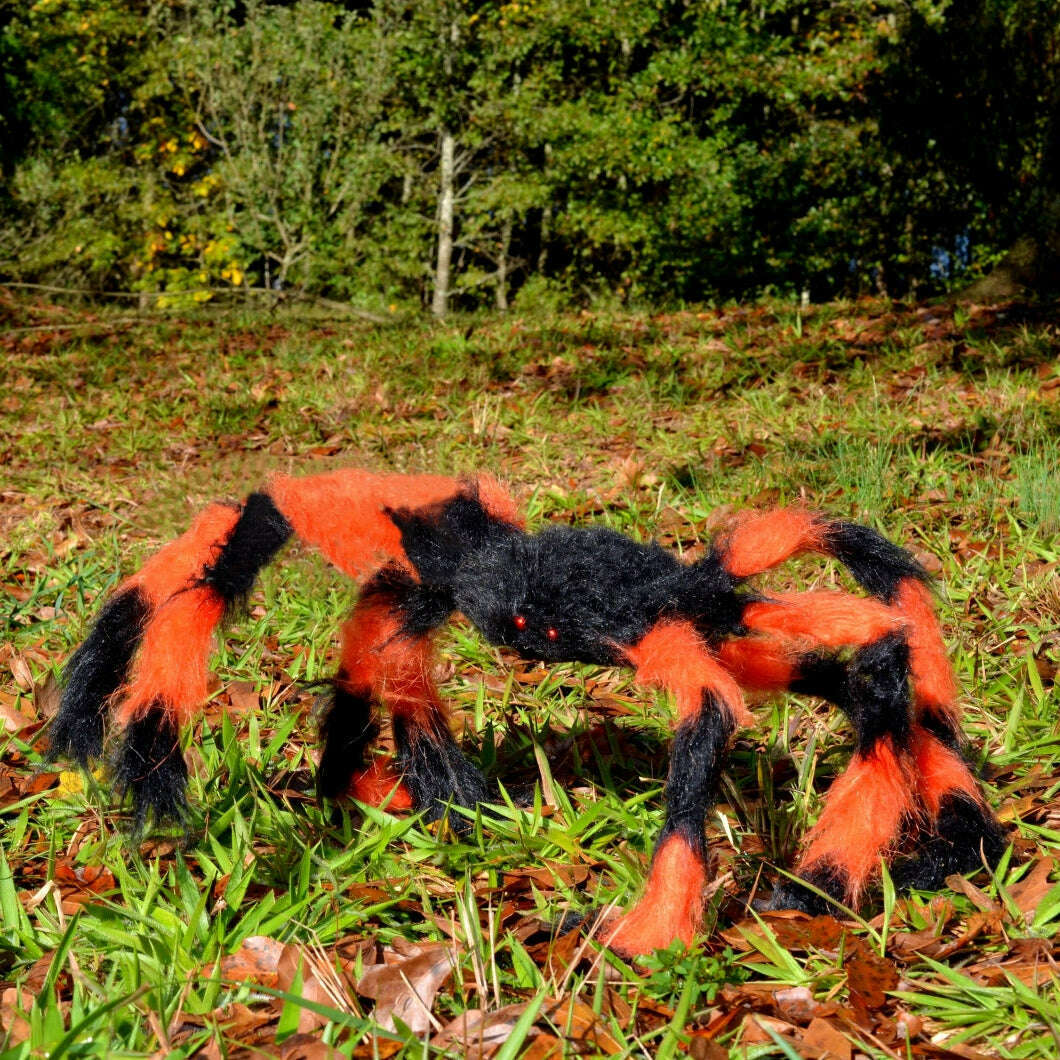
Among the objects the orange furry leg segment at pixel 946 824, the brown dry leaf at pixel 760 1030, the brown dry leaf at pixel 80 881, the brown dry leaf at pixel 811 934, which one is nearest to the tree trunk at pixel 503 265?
the brown dry leaf at pixel 80 881

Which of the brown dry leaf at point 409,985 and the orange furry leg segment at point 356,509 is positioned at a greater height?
the orange furry leg segment at point 356,509

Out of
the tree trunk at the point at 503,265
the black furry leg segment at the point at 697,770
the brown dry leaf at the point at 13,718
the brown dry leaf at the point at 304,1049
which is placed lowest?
the tree trunk at the point at 503,265

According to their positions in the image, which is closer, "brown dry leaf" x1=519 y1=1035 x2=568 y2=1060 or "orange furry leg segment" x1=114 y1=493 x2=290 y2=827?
"brown dry leaf" x1=519 y1=1035 x2=568 y2=1060

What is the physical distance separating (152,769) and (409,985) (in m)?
0.56

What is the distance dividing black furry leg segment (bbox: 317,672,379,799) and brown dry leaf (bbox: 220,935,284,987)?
474mm

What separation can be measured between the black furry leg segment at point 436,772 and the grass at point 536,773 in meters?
0.07

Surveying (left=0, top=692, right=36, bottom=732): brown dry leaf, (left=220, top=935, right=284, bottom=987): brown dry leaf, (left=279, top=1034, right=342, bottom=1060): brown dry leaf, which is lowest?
(left=0, top=692, right=36, bottom=732): brown dry leaf

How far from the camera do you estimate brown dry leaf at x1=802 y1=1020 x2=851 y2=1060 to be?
60.1 inches

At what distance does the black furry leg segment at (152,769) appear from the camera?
5.74 feet

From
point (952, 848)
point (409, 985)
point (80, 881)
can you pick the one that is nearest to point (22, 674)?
point (80, 881)

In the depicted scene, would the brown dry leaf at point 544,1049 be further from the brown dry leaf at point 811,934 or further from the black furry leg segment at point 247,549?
the black furry leg segment at point 247,549

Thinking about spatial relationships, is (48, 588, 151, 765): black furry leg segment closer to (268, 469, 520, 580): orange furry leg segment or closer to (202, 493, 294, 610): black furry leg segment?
(202, 493, 294, 610): black furry leg segment

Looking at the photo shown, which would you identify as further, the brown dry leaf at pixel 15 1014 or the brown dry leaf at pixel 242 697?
the brown dry leaf at pixel 242 697

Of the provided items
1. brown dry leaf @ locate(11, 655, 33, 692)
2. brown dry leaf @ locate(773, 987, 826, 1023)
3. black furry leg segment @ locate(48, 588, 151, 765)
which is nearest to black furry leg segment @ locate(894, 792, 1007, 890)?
brown dry leaf @ locate(773, 987, 826, 1023)
